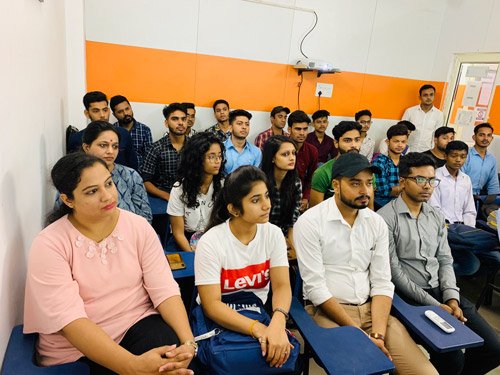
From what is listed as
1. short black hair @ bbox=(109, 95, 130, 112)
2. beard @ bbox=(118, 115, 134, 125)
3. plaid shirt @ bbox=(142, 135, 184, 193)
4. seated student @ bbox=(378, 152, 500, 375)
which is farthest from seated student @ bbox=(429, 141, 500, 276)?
short black hair @ bbox=(109, 95, 130, 112)

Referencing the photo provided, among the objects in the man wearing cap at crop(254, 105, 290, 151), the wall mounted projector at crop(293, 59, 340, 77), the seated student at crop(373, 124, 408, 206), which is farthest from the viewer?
the wall mounted projector at crop(293, 59, 340, 77)

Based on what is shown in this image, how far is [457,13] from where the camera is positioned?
5477 mm

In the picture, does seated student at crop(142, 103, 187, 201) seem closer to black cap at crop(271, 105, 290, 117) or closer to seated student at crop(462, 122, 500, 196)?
black cap at crop(271, 105, 290, 117)

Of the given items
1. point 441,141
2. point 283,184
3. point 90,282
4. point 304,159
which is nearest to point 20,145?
point 90,282

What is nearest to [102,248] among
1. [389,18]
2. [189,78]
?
[189,78]

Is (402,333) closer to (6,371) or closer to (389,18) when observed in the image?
(6,371)

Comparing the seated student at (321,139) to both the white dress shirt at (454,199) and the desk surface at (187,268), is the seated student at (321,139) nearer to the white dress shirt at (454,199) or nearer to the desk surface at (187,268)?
the white dress shirt at (454,199)

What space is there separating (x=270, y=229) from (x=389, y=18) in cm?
505

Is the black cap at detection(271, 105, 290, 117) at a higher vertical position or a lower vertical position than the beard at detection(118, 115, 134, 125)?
higher

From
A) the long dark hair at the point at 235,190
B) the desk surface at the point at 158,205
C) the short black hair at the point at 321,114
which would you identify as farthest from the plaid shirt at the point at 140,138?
the long dark hair at the point at 235,190

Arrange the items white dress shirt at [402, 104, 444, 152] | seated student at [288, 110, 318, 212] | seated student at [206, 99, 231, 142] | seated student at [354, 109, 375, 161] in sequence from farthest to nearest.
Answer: white dress shirt at [402, 104, 444, 152]
seated student at [354, 109, 375, 161]
seated student at [206, 99, 231, 142]
seated student at [288, 110, 318, 212]

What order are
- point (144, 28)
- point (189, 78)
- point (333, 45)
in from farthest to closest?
point (333, 45) → point (189, 78) → point (144, 28)

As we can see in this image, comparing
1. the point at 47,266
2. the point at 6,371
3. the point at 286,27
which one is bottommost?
the point at 6,371

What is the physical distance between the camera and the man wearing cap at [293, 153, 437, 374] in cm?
A: 182
